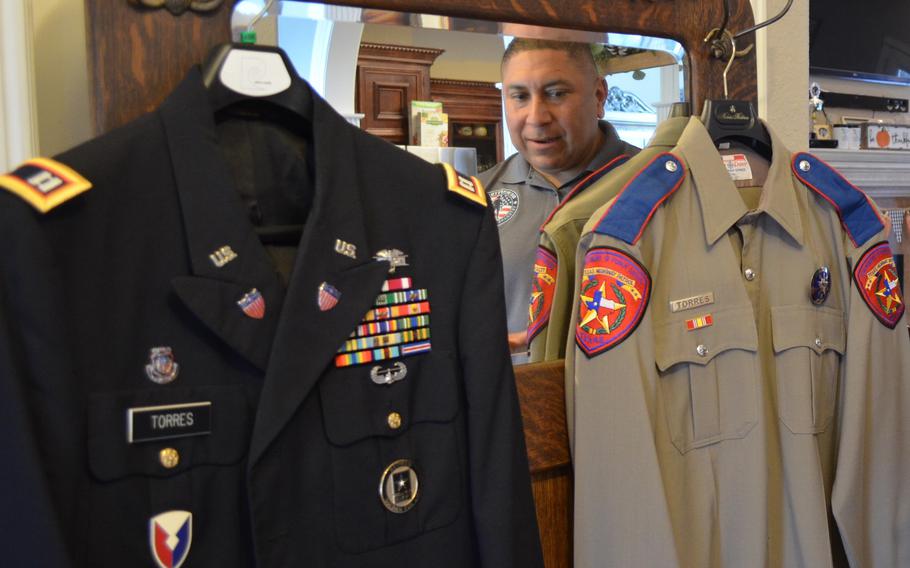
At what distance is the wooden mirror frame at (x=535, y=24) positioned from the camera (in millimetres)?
923

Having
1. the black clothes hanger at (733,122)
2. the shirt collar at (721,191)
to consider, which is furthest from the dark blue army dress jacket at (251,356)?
the black clothes hanger at (733,122)

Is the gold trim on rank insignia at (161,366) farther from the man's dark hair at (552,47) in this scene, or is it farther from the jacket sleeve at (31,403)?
the man's dark hair at (552,47)

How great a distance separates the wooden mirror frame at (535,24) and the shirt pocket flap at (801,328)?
0.31 metres

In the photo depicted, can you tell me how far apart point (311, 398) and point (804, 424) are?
0.69 m

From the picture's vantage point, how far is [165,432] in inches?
29.8

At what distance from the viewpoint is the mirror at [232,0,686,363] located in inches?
41.0

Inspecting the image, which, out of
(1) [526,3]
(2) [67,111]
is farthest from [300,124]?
(1) [526,3]

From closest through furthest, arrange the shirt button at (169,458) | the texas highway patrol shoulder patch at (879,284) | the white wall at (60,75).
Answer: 1. the shirt button at (169,458)
2. the white wall at (60,75)
3. the texas highway patrol shoulder patch at (879,284)

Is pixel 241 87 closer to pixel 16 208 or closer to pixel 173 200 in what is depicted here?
pixel 173 200

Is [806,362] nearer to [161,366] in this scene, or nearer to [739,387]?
[739,387]

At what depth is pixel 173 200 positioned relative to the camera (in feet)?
2.60

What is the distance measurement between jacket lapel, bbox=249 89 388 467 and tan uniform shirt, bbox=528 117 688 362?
1.12 ft

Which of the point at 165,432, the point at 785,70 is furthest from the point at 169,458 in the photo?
the point at 785,70

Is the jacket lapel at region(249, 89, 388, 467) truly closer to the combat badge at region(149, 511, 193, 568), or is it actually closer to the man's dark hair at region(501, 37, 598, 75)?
the combat badge at region(149, 511, 193, 568)
